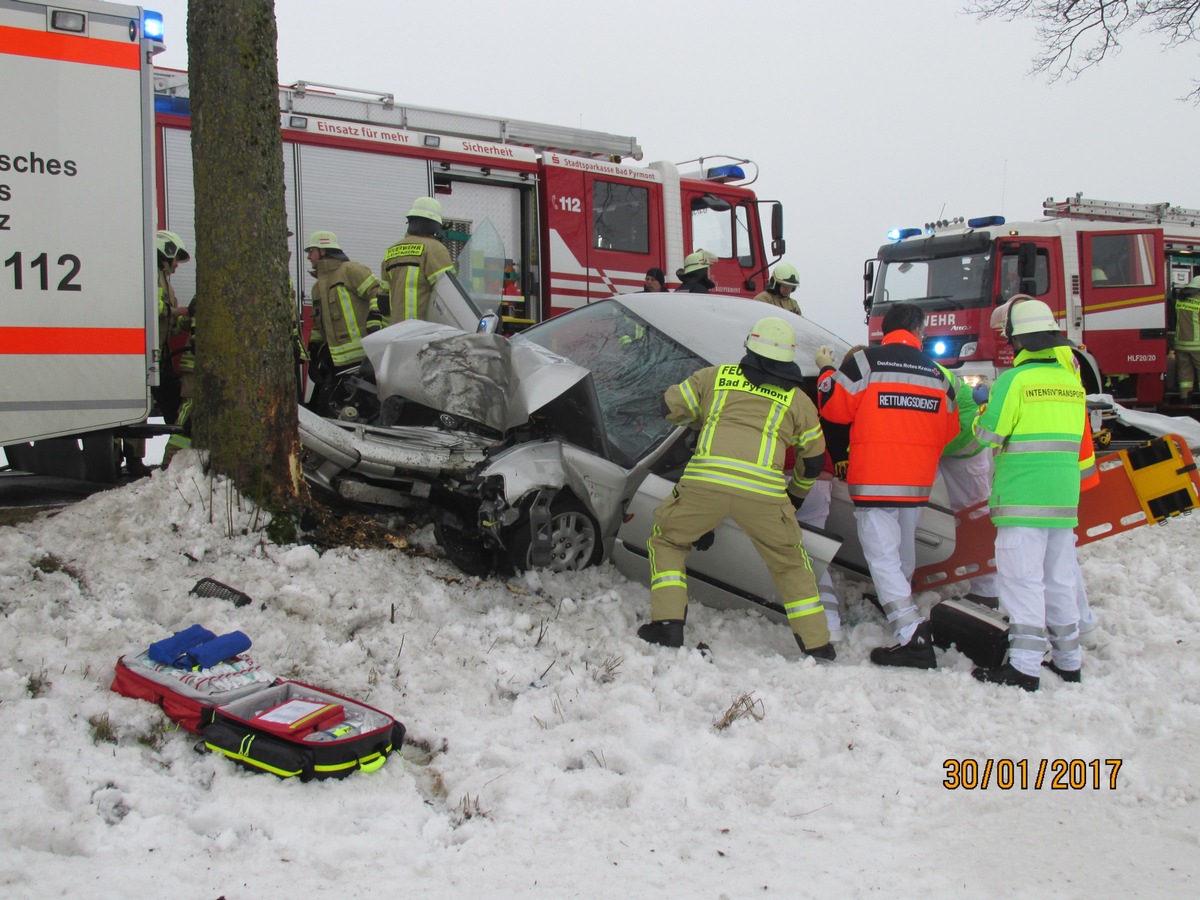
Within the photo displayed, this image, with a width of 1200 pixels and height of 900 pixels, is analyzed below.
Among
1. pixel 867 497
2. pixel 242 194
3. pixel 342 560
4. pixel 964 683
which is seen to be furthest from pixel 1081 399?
pixel 242 194

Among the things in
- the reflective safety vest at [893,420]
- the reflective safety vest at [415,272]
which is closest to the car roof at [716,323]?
the reflective safety vest at [893,420]

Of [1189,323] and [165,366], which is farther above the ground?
[1189,323]

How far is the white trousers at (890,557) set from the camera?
4642mm

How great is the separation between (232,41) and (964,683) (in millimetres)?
4390

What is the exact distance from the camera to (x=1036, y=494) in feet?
14.7

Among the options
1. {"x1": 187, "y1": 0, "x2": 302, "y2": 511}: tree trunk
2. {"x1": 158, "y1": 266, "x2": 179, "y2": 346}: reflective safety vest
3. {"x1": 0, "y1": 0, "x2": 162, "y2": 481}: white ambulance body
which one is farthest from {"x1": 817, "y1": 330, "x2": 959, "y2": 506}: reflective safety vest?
{"x1": 158, "y1": 266, "x2": 179, "y2": 346}: reflective safety vest

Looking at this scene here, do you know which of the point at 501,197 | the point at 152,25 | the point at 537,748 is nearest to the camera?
the point at 537,748

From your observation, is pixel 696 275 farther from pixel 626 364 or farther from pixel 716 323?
pixel 626 364

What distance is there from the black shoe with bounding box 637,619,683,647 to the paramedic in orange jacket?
0.94 metres

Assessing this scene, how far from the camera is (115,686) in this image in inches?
135

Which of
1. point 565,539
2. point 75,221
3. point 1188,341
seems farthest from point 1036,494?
point 1188,341

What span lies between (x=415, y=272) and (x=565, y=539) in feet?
9.46

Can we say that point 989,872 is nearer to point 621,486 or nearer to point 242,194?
point 621,486

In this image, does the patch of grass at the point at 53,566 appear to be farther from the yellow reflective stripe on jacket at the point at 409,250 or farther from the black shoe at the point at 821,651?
the yellow reflective stripe on jacket at the point at 409,250
